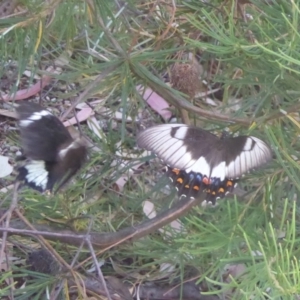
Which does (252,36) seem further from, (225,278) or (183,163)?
(225,278)

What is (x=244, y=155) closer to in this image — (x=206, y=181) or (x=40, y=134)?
(x=206, y=181)

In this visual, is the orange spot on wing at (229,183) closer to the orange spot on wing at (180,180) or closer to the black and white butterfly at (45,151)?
the orange spot on wing at (180,180)

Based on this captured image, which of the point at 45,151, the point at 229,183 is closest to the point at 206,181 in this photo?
the point at 229,183

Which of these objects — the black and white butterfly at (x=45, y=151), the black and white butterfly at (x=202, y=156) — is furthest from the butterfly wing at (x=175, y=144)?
the black and white butterfly at (x=45, y=151)

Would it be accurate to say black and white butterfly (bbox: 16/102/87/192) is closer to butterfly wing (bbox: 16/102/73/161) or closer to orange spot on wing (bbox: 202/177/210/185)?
butterfly wing (bbox: 16/102/73/161)

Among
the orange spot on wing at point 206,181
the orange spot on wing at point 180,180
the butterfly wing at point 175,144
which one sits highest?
the butterfly wing at point 175,144
